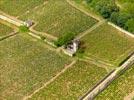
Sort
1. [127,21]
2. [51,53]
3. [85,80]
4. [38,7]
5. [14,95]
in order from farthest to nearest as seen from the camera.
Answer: [38,7] < [127,21] < [51,53] < [85,80] < [14,95]

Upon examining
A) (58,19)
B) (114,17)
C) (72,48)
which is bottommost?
(58,19)

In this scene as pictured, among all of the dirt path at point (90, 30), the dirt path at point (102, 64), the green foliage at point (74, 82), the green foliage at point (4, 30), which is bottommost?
the green foliage at point (4, 30)

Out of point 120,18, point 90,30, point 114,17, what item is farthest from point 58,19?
point 120,18

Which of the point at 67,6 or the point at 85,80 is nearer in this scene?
the point at 85,80

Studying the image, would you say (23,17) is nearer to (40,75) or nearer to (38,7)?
(38,7)

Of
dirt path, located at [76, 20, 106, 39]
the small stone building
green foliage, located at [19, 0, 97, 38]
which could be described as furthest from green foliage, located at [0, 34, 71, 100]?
dirt path, located at [76, 20, 106, 39]

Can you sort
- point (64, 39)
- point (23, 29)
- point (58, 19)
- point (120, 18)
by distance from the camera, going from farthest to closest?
1. point (58, 19)
2. point (120, 18)
3. point (23, 29)
4. point (64, 39)

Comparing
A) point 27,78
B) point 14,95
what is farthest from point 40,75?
point 14,95

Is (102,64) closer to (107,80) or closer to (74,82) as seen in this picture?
(107,80)

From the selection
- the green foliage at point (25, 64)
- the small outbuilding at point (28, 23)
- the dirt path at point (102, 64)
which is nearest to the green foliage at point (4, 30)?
the green foliage at point (25, 64)

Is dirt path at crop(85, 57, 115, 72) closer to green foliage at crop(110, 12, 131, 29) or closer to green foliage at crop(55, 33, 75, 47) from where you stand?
green foliage at crop(55, 33, 75, 47)

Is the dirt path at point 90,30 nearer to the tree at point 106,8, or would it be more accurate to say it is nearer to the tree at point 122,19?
the tree at point 106,8
